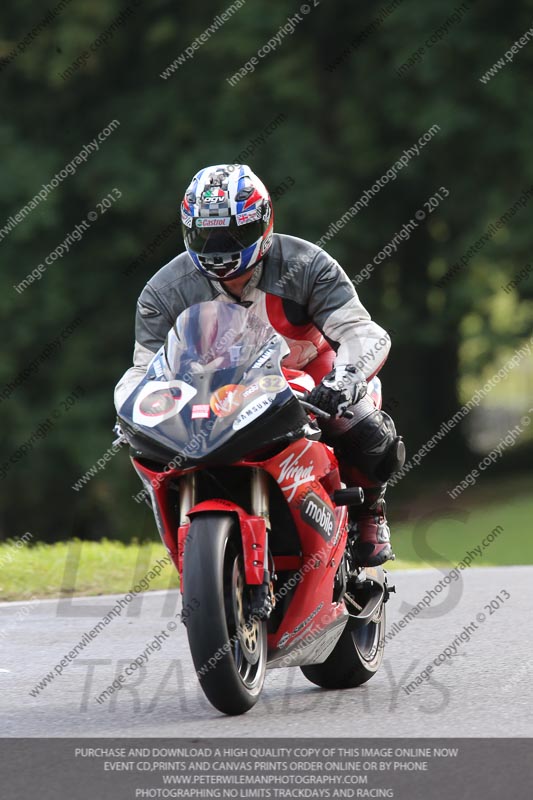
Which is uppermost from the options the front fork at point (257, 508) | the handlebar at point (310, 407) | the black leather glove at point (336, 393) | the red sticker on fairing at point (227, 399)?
the black leather glove at point (336, 393)

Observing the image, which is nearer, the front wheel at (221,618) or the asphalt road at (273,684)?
the front wheel at (221,618)

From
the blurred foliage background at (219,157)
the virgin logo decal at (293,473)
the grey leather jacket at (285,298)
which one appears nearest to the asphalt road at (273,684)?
the virgin logo decal at (293,473)

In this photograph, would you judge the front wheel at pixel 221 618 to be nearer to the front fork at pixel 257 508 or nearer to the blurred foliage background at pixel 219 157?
the front fork at pixel 257 508

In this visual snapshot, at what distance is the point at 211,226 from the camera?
577cm

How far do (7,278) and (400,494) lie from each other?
731 centimetres

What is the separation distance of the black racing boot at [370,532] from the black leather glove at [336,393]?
925 mm

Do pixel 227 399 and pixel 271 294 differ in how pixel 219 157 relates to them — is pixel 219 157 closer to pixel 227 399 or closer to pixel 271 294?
pixel 271 294
